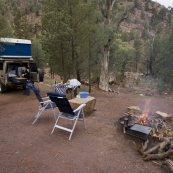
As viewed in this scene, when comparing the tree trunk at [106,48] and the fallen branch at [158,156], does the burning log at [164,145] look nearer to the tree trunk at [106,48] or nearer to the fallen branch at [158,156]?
the fallen branch at [158,156]

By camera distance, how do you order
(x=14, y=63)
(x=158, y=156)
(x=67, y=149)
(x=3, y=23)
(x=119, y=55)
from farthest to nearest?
Result: (x=119, y=55), (x=14, y=63), (x=3, y=23), (x=67, y=149), (x=158, y=156)

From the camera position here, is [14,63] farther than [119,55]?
No

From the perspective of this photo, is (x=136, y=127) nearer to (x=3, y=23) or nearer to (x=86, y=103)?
(x=86, y=103)

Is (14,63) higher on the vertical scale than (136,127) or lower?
higher

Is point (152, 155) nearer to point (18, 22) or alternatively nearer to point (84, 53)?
point (84, 53)

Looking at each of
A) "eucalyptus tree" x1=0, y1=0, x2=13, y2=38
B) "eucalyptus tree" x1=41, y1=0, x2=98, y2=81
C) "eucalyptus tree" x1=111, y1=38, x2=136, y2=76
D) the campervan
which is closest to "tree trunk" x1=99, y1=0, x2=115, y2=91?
"eucalyptus tree" x1=41, y1=0, x2=98, y2=81

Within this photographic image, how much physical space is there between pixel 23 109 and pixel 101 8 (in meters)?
10.4

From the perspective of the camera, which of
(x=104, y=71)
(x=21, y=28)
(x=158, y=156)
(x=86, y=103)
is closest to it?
(x=158, y=156)

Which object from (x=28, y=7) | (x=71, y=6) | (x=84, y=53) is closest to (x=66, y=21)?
(x=71, y=6)

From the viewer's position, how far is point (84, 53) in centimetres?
1158

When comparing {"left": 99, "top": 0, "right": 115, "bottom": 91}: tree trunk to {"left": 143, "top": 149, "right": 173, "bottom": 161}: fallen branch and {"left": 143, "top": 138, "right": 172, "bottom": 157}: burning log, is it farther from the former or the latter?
{"left": 143, "top": 149, "right": 173, "bottom": 161}: fallen branch

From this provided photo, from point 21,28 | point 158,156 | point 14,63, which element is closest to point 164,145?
point 158,156

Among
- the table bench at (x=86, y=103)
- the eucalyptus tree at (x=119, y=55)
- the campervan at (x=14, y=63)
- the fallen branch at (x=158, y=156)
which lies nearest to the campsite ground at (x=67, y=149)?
the fallen branch at (x=158, y=156)

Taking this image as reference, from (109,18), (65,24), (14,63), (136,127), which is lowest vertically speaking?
(136,127)
